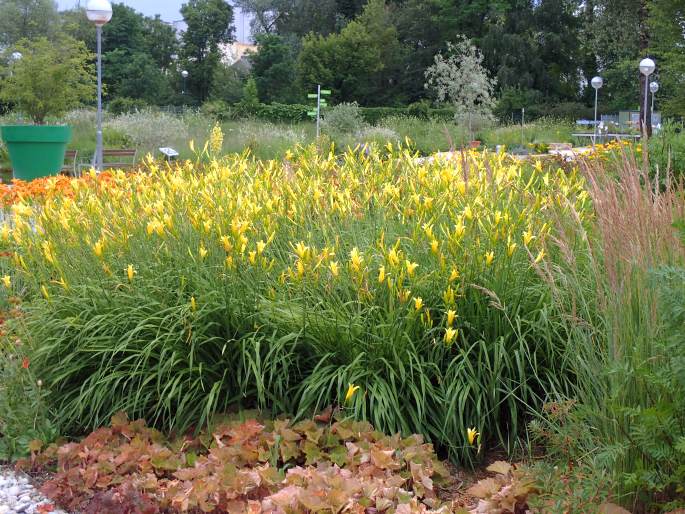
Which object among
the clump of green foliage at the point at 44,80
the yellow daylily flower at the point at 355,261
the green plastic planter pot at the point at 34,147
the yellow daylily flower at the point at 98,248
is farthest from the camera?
the clump of green foliage at the point at 44,80

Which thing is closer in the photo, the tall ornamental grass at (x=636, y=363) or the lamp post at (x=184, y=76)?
the tall ornamental grass at (x=636, y=363)

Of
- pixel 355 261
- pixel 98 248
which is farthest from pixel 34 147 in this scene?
pixel 355 261

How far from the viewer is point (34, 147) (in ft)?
44.5

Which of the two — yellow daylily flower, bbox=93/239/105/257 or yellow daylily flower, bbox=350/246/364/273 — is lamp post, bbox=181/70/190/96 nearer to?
yellow daylily flower, bbox=93/239/105/257

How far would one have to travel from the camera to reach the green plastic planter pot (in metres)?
13.4

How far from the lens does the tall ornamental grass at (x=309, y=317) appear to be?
3.15m

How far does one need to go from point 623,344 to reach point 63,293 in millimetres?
2589

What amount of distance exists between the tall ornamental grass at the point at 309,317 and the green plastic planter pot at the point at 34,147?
10326 millimetres

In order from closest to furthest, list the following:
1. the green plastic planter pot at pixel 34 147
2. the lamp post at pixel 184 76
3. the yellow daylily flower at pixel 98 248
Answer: the yellow daylily flower at pixel 98 248, the green plastic planter pot at pixel 34 147, the lamp post at pixel 184 76

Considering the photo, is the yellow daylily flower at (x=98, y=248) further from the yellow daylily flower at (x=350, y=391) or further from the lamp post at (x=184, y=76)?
the lamp post at (x=184, y=76)

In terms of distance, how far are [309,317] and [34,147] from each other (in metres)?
11.7

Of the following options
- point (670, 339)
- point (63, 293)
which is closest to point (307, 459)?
point (670, 339)

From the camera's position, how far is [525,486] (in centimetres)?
248

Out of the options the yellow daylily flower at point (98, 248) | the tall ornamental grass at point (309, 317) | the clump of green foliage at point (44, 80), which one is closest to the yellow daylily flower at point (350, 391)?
the tall ornamental grass at point (309, 317)
